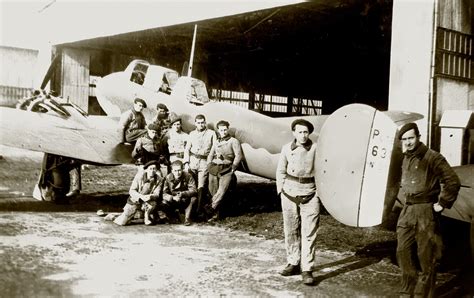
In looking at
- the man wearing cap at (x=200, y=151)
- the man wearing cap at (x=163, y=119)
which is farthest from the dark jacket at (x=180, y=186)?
the man wearing cap at (x=163, y=119)

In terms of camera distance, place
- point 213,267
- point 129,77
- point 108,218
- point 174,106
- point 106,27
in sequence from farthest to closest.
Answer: point 106,27, point 129,77, point 174,106, point 108,218, point 213,267

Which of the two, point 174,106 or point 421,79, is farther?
point 174,106

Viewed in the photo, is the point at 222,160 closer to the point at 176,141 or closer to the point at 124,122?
the point at 176,141

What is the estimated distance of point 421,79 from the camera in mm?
7895

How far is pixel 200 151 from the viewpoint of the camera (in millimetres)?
9617

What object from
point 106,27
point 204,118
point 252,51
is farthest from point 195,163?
point 252,51

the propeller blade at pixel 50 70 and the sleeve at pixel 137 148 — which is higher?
the propeller blade at pixel 50 70

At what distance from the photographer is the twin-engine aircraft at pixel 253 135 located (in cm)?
552

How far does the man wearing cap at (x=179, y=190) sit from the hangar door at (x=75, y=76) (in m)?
12.1

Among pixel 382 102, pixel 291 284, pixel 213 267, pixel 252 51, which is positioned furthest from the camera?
pixel 382 102

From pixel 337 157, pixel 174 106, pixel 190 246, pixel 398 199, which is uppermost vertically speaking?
pixel 174 106

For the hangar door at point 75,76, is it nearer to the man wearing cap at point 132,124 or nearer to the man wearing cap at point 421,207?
the man wearing cap at point 132,124

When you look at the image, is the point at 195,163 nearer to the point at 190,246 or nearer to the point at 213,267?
the point at 190,246

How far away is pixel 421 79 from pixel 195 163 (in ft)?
14.5
